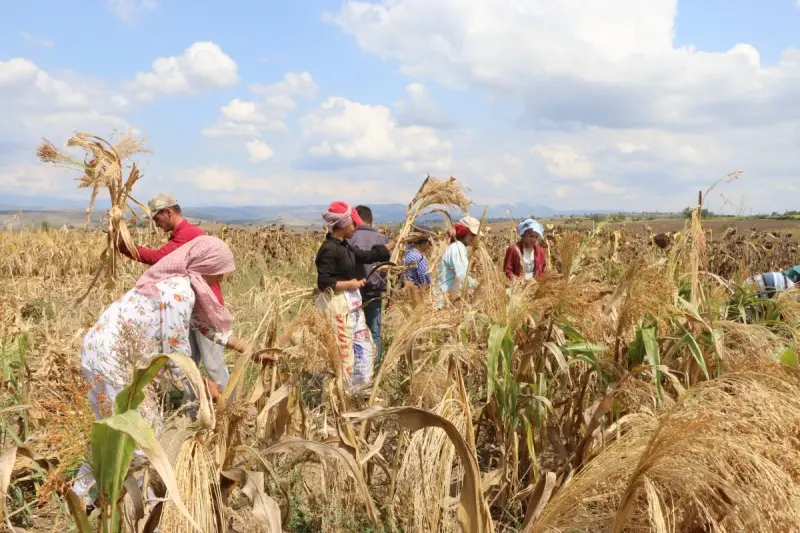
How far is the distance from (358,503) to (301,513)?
0.36 meters

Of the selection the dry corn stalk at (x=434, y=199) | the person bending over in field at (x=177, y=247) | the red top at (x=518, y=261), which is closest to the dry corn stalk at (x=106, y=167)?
the person bending over in field at (x=177, y=247)

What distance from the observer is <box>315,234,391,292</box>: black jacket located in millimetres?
4434

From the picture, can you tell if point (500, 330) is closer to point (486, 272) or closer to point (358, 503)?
point (486, 272)

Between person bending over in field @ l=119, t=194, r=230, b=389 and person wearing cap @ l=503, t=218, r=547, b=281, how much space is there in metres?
2.57

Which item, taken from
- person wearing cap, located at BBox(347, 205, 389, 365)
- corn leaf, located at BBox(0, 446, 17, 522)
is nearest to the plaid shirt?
person wearing cap, located at BBox(347, 205, 389, 365)

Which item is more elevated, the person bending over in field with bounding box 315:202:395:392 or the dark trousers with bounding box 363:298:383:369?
the person bending over in field with bounding box 315:202:395:392

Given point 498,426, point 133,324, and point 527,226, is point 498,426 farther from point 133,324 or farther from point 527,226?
point 527,226

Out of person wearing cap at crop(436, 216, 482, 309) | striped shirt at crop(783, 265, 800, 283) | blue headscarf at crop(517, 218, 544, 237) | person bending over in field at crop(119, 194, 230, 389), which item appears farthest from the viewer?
blue headscarf at crop(517, 218, 544, 237)

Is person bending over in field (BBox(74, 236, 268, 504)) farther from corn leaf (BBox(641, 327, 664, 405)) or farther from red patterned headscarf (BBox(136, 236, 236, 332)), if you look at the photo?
corn leaf (BBox(641, 327, 664, 405))

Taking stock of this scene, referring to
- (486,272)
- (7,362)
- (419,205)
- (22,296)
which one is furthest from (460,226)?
(22,296)

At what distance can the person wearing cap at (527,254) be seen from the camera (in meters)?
5.36

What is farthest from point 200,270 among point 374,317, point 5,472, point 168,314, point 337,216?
point 374,317

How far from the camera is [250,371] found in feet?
13.8

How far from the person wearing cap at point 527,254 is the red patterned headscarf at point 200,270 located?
264 centimetres
